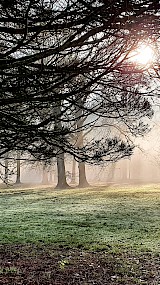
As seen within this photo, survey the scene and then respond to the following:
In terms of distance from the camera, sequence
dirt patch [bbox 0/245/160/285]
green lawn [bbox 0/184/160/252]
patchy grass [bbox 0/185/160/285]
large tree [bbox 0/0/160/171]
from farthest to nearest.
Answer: green lawn [bbox 0/184/160/252] → patchy grass [bbox 0/185/160/285] → dirt patch [bbox 0/245/160/285] → large tree [bbox 0/0/160/171]

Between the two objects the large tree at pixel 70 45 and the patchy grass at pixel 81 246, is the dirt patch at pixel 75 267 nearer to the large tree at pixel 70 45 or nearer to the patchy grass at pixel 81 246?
the patchy grass at pixel 81 246

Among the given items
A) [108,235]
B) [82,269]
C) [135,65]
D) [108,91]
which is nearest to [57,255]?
[82,269]

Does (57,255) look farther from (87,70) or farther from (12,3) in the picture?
(12,3)

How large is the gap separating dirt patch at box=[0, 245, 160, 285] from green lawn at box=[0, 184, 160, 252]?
61 cm

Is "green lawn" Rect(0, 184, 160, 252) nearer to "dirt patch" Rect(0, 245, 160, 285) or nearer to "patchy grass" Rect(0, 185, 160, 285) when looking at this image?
"patchy grass" Rect(0, 185, 160, 285)

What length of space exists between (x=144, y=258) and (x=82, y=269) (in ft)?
3.81

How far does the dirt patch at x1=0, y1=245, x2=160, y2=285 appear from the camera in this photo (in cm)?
498

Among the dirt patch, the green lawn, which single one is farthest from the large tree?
the green lawn

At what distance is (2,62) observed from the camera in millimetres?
3742

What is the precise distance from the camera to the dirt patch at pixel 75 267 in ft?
16.3

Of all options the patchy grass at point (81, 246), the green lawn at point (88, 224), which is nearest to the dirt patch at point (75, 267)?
the patchy grass at point (81, 246)

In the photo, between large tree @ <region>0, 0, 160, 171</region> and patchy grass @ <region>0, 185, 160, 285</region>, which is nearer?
large tree @ <region>0, 0, 160, 171</region>

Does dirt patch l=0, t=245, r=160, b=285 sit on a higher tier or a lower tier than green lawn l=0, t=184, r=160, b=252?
lower

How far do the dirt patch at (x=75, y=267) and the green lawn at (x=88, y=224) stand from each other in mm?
609
